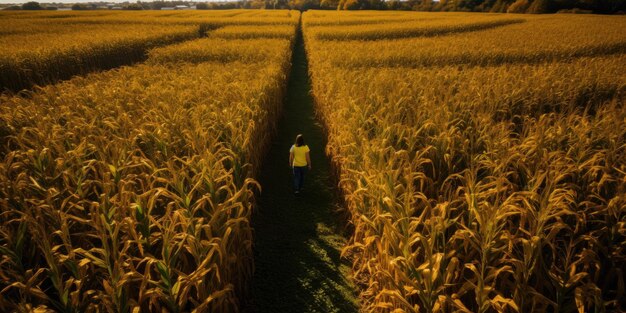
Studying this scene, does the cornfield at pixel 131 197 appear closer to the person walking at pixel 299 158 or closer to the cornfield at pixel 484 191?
the person walking at pixel 299 158

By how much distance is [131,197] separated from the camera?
123 inches

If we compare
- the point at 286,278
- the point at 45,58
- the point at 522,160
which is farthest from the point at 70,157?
the point at 45,58

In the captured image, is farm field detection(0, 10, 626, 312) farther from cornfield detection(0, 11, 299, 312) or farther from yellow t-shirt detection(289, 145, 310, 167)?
yellow t-shirt detection(289, 145, 310, 167)

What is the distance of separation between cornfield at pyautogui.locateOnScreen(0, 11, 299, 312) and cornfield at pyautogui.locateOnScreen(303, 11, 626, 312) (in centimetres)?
137

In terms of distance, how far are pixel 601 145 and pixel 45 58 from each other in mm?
16984

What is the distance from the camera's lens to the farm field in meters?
2.31

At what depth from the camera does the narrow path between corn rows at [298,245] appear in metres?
3.58

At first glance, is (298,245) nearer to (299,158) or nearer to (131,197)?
(299,158)

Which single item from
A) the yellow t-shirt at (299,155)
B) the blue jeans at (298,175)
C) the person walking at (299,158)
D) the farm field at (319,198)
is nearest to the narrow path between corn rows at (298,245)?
the farm field at (319,198)

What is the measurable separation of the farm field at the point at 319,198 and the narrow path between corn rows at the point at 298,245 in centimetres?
3

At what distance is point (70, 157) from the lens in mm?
3598

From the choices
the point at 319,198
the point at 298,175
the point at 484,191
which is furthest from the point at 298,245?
the point at 484,191

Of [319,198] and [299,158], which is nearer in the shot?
[299,158]

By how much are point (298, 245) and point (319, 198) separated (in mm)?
1430
